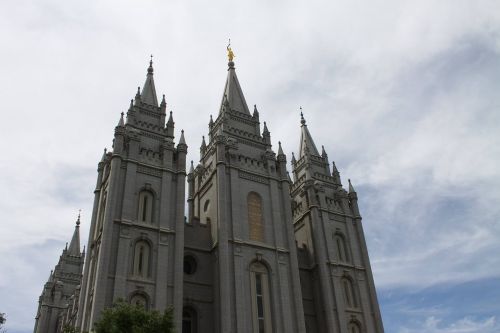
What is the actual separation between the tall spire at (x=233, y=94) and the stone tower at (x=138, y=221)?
8.52 m

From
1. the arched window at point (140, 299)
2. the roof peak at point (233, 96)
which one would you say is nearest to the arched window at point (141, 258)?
the arched window at point (140, 299)

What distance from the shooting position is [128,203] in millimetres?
35875

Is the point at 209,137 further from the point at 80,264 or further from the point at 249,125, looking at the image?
the point at 80,264

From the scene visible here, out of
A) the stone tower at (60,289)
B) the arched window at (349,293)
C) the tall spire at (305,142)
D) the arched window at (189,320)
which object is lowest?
the arched window at (189,320)

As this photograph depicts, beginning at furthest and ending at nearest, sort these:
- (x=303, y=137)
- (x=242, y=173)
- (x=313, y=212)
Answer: (x=303, y=137) → (x=313, y=212) → (x=242, y=173)

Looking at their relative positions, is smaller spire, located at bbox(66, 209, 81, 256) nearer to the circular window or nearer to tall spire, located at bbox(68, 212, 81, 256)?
tall spire, located at bbox(68, 212, 81, 256)

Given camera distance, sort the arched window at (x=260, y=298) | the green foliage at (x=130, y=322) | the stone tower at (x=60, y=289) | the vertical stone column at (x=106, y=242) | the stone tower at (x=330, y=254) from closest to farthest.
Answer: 1. the green foliage at (x=130, y=322)
2. the vertical stone column at (x=106, y=242)
3. the arched window at (x=260, y=298)
4. the stone tower at (x=330, y=254)
5. the stone tower at (x=60, y=289)

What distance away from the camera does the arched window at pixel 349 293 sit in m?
42.0

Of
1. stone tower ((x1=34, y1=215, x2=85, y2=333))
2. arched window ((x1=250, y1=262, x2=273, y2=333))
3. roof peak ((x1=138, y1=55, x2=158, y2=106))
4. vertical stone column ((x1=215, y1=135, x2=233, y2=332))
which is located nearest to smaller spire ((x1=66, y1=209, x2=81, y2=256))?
stone tower ((x1=34, y1=215, x2=85, y2=333))

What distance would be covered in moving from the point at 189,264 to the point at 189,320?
13.8 feet

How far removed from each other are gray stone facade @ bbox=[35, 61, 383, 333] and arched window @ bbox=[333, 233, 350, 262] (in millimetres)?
120

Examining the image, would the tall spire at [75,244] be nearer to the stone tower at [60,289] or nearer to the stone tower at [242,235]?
the stone tower at [60,289]

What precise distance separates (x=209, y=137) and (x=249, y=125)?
4072 millimetres

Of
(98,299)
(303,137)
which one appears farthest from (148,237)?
(303,137)
